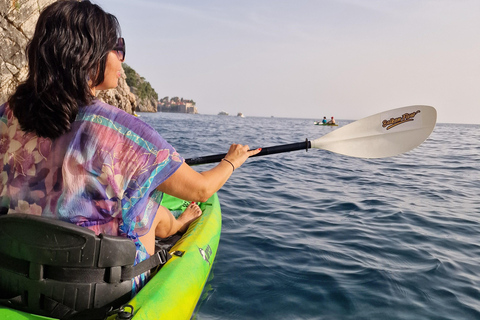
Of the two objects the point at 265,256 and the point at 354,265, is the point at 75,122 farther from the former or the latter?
the point at 354,265

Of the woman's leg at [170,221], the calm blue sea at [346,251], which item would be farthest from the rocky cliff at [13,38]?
the woman's leg at [170,221]

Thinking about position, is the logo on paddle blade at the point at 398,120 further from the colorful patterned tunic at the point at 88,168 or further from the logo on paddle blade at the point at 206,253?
the colorful patterned tunic at the point at 88,168

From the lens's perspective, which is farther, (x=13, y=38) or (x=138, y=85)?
(x=138, y=85)

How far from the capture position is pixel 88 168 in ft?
5.20

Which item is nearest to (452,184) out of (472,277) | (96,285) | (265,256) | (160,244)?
(472,277)

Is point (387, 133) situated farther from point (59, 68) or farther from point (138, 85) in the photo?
point (138, 85)

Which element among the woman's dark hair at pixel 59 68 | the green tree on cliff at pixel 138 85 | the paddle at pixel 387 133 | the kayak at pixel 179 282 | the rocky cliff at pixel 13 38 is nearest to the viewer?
the woman's dark hair at pixel 59 68

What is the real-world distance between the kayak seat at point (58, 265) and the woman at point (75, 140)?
82 mm

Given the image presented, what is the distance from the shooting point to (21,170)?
5.41 feet

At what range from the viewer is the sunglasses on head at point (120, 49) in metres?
1.78

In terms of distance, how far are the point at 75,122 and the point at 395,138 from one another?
3.72 meters

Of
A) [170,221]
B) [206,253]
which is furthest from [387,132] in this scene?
[170,221]

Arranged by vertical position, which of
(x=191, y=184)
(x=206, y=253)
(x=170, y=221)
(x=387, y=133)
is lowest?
(x=206, y=253)

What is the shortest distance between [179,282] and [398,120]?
3.24m
